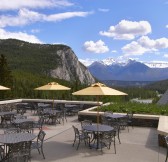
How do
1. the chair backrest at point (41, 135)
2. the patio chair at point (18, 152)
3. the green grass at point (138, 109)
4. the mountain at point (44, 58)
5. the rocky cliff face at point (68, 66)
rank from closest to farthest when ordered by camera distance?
the patio chair at point (18, 152) < the chair backrest at point (41, 135) < the green grass at point (138, 109) < the mountain at point (44, 58) < the rocky cliff face at point (68, 66)

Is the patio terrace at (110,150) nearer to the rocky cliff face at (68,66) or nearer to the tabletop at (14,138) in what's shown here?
the tabletop at (14,138)

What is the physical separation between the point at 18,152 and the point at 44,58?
161 m

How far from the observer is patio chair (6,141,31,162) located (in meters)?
8.79

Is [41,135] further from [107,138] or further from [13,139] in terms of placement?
[107,138]

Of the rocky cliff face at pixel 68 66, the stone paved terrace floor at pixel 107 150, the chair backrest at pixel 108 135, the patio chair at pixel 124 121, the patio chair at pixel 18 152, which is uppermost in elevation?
the rocky cliff face at pixel 68 66

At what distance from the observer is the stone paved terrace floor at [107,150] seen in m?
10.1

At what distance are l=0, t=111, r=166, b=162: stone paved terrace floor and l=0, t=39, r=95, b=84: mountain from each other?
131 metres

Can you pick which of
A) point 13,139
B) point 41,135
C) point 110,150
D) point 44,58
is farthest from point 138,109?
point 44,58

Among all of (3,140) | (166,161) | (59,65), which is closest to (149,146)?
(166,161)

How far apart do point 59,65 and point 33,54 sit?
18.8m

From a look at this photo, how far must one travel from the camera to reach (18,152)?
8.99 metres

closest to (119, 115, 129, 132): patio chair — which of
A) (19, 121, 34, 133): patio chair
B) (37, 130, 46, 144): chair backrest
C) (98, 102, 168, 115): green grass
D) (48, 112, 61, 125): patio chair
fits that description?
(98, 102, 168, 115): green grass

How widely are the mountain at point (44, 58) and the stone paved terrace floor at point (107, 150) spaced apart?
131004mm

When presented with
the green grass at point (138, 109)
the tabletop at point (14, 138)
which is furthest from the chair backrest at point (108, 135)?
the green grass at point (138, 109)
